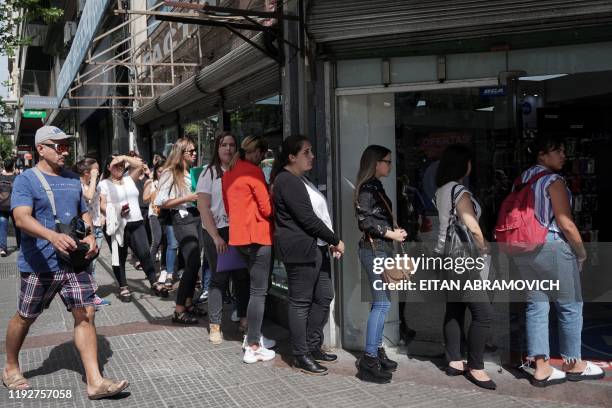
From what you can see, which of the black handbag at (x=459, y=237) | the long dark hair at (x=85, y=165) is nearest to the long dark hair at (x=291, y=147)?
the black handbag at (x=459, y=237)

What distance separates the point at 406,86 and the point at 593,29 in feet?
4.57

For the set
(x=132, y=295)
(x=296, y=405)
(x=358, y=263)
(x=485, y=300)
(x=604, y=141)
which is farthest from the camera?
(x=132, y=295)

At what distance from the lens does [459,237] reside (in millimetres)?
4059

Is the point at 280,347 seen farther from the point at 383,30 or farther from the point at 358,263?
the point at 383,30

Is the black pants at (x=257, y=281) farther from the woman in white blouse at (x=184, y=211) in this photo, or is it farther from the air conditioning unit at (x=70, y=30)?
the air conditioning unit at (x=70, y=30)

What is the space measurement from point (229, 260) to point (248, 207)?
79cm

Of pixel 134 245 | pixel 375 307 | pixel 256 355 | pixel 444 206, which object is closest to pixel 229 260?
pixel 256 355

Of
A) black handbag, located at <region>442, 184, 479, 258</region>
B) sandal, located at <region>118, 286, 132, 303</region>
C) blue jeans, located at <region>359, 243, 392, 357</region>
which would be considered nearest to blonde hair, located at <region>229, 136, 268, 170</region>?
blue jeans, located at <region>359, 243, 392, 357</region>

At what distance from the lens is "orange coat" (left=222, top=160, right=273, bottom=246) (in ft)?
14.5

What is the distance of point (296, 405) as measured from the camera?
3.79 m

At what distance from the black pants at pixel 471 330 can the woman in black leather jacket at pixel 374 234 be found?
511 millimetres

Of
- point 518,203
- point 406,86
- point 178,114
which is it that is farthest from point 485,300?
point 178,114

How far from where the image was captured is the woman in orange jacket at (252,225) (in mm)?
4434

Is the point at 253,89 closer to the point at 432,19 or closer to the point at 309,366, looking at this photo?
the point at 432,19
